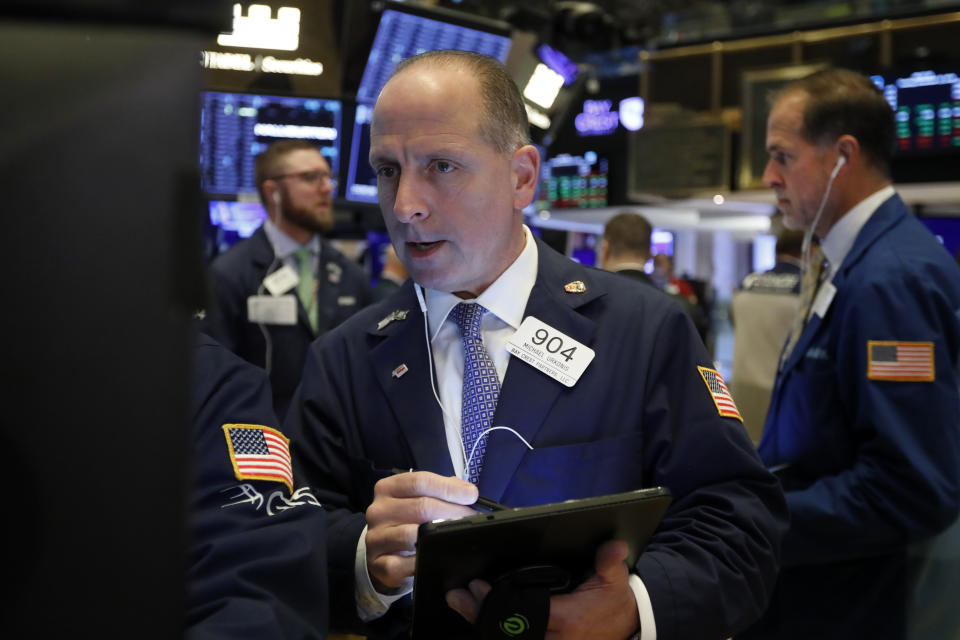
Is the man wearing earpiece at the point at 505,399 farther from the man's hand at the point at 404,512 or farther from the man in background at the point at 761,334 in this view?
the man in background at the point at 761,334

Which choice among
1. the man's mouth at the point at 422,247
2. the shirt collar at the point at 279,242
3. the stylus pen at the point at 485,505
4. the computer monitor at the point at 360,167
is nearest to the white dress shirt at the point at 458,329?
the man's mouth at the point at 422,247

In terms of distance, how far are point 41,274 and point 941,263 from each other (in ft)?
7.38

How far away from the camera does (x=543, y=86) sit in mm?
3293

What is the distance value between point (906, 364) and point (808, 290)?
19.6 inches

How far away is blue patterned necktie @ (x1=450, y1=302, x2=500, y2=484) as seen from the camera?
148 centimetres

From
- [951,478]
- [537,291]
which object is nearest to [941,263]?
[951,478]

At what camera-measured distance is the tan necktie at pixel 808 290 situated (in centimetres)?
240

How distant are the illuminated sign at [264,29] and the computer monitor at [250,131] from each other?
57 cm

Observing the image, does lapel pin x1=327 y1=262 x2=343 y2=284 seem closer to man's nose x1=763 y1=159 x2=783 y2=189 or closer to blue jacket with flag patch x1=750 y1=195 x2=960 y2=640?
man's nose x1=763 y1=159 x2=783 y2=189

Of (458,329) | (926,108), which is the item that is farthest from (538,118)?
(926,108)

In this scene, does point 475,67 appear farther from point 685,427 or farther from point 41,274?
point 41,274

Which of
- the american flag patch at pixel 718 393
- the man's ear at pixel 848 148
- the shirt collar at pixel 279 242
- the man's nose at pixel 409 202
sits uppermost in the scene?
the man's ear at pixel 848 148

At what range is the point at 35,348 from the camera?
0.37 meters

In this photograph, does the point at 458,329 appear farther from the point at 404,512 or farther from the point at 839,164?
the point at 839,164
